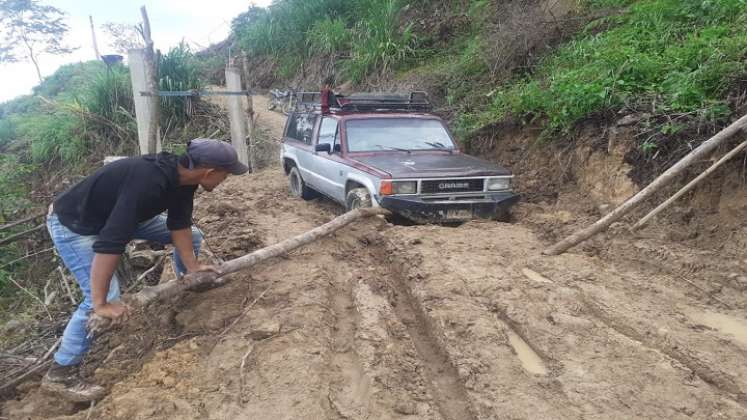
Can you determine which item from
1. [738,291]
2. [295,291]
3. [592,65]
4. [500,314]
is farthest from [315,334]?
[592,65]

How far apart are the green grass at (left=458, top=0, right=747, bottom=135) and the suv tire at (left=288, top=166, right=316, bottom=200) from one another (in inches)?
113

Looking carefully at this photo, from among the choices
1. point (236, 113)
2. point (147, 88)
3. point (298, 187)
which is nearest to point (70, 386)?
point (147, 88)

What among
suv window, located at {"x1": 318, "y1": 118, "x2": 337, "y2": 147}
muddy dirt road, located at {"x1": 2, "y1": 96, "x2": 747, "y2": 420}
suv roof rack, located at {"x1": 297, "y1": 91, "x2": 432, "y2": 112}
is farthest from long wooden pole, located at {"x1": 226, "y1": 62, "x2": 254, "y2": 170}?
muddy dirt road, located at {"x1": 2, "y1": 96, "x2": 747, "y2": 420}

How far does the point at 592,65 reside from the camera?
296 inches

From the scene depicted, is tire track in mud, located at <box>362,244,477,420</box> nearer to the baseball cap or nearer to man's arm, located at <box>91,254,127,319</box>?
the baseball cap

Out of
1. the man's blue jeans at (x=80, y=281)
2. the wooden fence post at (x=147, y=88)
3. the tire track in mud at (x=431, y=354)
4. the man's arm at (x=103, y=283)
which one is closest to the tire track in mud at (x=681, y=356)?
the tire track in mud at (x=431, y=354)

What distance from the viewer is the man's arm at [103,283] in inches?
117

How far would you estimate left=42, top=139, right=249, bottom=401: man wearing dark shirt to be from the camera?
3.00 metres

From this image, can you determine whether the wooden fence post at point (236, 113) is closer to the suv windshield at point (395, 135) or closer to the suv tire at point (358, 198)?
the suv windshield at point (395, 135)

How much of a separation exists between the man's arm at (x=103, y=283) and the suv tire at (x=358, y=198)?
342 cm

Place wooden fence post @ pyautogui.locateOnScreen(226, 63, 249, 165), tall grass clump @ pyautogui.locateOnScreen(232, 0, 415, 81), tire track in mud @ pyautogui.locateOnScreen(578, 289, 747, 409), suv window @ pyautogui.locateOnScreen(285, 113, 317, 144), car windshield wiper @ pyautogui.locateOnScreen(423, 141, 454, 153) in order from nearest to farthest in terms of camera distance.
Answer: tire track in mud @ pyautogui.locateOnScreen(578, 289, 747, 409) → car windshield wiper @ pyautogui.locateOnScreen(423, 141, 454, 153) → suv window @ pyautogui.locateOnScreen(285, 113, 317, 144) → wooden fence post @ pyautogui.locateOnScreen(226, 63, 249, 165) → tall grass clump @ pyautogui.locateOnScreen(232, 0, 415, 81)

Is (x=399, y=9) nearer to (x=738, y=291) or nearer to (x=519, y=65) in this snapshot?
(x=519, y=65)

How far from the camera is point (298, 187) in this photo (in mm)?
8531

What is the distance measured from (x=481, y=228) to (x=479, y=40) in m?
6.73
